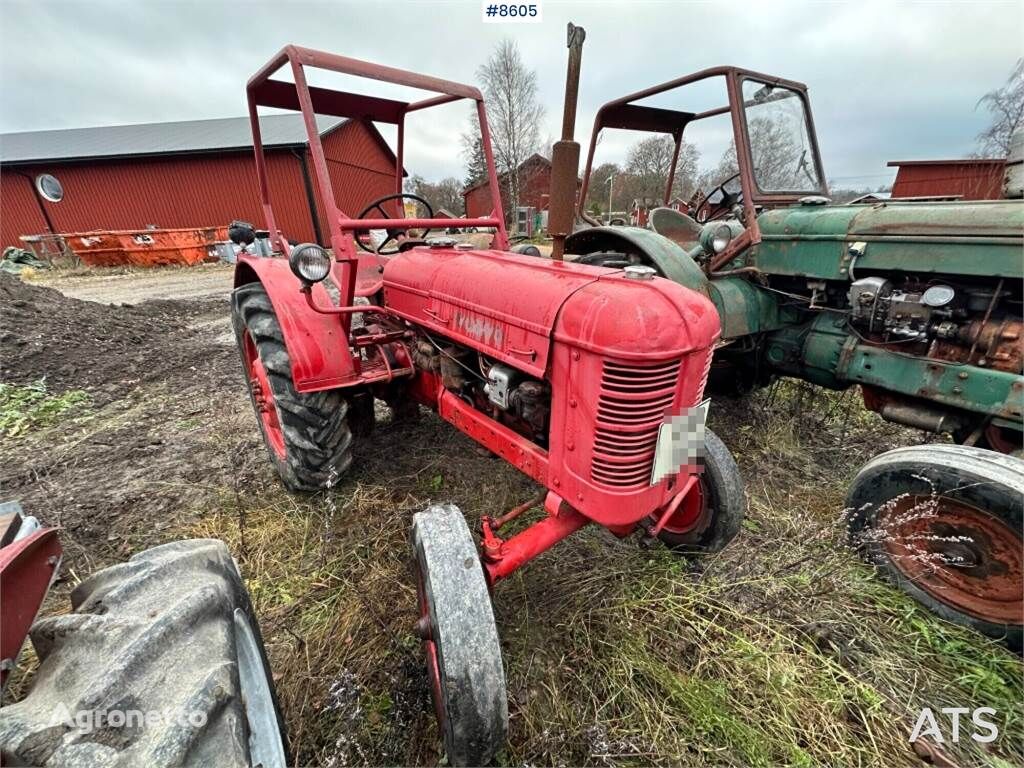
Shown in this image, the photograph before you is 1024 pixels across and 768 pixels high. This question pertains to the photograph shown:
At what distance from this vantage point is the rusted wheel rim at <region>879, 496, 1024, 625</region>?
1.76m

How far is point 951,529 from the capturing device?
1871mm

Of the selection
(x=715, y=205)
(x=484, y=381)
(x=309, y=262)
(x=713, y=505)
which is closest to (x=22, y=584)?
(x=309, y=262)

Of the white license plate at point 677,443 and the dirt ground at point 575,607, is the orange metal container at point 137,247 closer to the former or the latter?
the dirt ground at point 575,607

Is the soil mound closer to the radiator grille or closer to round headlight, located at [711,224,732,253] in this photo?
the radiator grille

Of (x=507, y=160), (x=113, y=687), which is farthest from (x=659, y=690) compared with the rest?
(x=507, y=160)

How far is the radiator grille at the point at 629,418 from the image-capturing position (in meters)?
1.34

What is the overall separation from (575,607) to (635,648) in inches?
10.7

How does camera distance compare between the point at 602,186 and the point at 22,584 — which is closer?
the point at 22,584

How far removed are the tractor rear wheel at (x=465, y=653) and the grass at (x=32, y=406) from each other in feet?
12.9

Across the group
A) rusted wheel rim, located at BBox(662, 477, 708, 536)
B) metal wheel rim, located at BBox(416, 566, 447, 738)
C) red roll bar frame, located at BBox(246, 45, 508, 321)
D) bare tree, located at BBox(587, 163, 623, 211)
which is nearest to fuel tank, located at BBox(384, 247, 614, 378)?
red roll bar frame, located at BBox(246, 45, 508, 321)

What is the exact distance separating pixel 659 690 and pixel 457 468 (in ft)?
5.25

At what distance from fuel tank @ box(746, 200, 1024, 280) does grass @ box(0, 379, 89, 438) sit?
520 cm

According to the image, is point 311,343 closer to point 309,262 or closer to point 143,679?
point 309,262

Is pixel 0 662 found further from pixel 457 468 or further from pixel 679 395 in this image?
pixel 457 468
